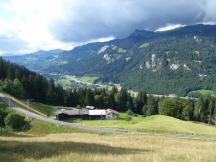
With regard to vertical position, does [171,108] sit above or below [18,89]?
below

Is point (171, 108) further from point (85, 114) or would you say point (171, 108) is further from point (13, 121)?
point (13, 121)

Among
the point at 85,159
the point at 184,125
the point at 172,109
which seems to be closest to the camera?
the point at 85,159

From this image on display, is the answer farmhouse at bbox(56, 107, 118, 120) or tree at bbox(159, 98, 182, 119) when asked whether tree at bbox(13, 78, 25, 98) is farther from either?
tree at bbox(159, 98, 182, 119)

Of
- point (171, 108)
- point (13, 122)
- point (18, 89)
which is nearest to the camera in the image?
point (13, 122)

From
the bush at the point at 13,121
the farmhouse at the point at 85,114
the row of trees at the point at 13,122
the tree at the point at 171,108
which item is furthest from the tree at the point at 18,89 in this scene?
the bush at the point at 13,121

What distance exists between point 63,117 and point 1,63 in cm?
5620

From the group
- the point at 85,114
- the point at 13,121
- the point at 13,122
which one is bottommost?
the point at 13,122

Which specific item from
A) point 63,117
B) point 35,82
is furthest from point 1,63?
point 63,117

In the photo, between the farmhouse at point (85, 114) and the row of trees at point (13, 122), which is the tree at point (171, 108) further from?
the row of trees at point (13, 122)

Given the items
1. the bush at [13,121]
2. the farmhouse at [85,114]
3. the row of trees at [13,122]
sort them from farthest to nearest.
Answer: the farmhouse at [85,114] < the row of trees at [13,122] < the bush at [13,121]

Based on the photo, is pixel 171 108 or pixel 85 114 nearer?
pixel 85 114

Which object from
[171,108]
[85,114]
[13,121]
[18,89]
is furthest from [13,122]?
[171,108]

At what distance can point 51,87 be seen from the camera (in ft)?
647

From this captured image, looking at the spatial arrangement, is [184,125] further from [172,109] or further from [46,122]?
[172,109]
